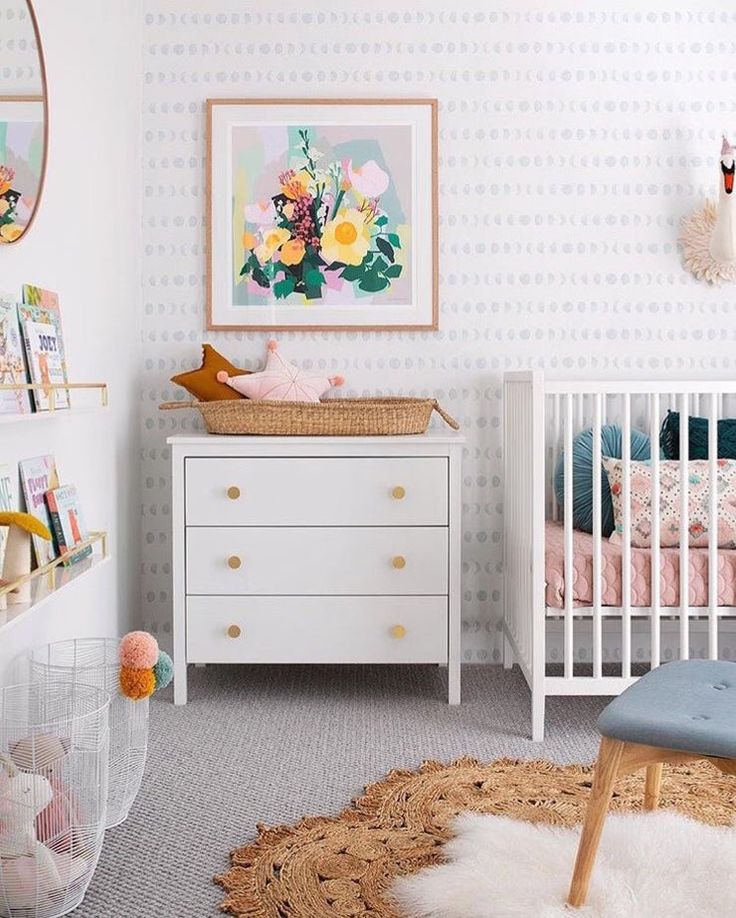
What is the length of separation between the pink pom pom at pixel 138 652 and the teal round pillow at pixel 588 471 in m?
1.47

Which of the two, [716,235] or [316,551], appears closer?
[316,551]

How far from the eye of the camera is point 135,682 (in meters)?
2.04

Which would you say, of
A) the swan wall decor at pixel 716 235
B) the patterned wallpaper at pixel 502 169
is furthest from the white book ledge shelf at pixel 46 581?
the swan wall decor at pixel 716 235

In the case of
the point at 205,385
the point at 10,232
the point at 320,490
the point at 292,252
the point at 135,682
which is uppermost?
the point at 292,252

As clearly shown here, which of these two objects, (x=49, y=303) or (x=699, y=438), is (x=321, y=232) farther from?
(x=699, y=438)

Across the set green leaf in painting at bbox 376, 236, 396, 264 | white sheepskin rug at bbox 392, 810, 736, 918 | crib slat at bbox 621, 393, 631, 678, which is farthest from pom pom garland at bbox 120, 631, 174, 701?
green leaf in painting at bbox 376, 236, 396, 264

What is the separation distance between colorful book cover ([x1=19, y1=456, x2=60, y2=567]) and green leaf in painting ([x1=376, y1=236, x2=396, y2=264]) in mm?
1369

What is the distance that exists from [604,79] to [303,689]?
215 cm

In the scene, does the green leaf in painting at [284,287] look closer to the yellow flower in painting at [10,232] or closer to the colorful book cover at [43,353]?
the colorful book cover at [43,353]

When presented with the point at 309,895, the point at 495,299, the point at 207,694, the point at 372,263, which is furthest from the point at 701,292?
the point at 309,895

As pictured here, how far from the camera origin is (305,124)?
328 centimetres

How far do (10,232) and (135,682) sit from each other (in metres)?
0.95

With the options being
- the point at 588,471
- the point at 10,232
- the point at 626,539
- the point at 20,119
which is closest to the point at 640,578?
the point at 626,539

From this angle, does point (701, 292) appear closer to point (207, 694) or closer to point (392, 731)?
point (392, 731)
